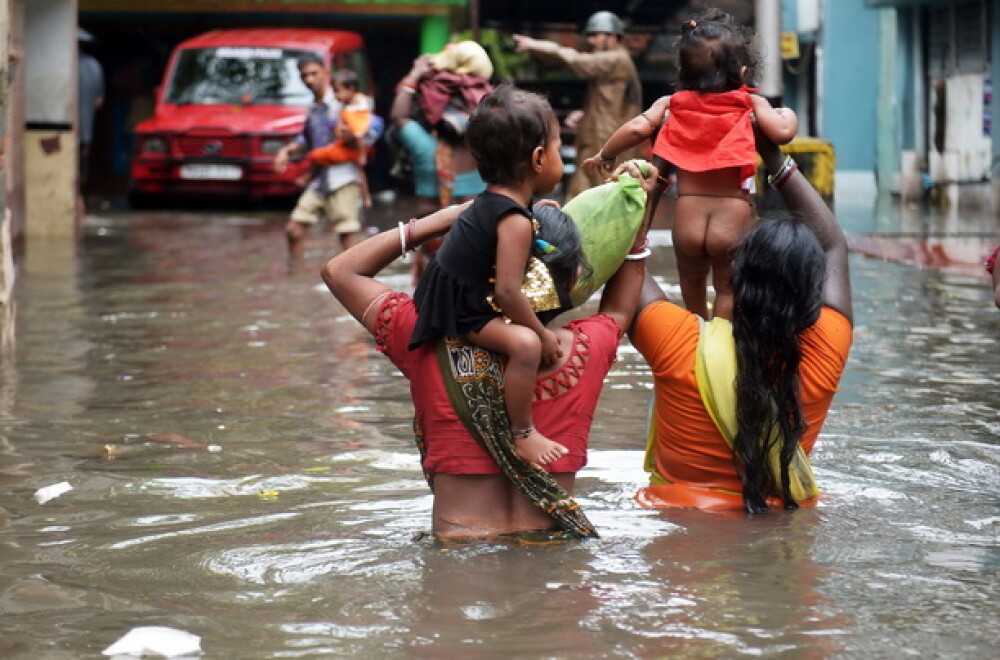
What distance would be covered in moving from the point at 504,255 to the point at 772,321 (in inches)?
37.1

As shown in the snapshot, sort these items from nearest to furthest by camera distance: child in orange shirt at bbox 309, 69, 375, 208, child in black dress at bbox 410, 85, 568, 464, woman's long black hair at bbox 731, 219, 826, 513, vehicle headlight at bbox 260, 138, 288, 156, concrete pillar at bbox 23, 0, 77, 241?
child in black dress at bbox 410, 85, 568, 464
woman's long black hair at bbox 731, 219, 826, 513
child in orange shirt at bbox 309, 69, 375, 208
concrete pillar at bbox 23, 0, 77, 241
vehicle headlight at bbox 260, 138, 288, 156

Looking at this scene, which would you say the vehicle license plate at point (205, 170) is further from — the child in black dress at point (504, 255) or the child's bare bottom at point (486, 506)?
the child in black dress at point (504, 255)

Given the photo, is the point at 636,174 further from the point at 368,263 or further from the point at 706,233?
the point at 706,233

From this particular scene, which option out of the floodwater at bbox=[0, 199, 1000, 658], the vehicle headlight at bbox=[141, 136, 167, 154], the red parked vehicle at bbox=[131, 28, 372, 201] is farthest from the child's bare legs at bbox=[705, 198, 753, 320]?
the vehicle headlight at bbox=[141, 136, 167, 154]

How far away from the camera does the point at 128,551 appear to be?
4816 mm

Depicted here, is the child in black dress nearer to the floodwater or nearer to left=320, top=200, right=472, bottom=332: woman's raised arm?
left=320, top=200, right=472, bottom=332: woman's raised arm

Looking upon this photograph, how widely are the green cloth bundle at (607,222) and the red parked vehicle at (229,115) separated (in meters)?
15.7

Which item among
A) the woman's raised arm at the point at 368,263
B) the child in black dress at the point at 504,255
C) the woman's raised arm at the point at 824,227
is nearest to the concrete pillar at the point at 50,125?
the woman's raised arm at the point at 824,227

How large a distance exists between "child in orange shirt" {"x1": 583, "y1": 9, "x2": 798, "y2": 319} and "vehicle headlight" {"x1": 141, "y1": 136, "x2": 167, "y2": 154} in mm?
14780

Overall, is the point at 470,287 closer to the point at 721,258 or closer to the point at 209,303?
the point at 721,258

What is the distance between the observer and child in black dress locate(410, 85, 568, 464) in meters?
4.19

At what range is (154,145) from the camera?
66.3 feet

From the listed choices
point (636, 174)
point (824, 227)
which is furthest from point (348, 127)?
point (636, 174)

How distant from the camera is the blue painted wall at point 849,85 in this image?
25.2m
